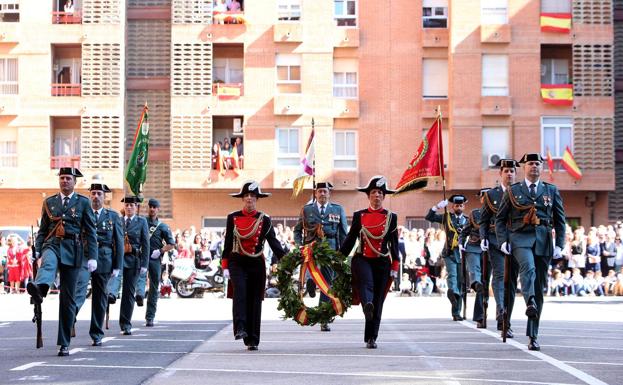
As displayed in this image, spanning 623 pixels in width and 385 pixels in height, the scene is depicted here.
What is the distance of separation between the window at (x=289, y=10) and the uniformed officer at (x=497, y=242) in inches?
1263

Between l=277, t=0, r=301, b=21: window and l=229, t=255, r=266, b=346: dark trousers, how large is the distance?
34479 millimetres

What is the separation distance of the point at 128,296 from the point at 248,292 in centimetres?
373

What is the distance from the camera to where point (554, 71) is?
2015 inches

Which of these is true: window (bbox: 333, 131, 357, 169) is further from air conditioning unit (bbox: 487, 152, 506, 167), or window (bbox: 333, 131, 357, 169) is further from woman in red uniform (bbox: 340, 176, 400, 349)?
woman in red uniform (bbox: 340, 176, 400, 349)

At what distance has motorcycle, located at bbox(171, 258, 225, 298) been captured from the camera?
37.9m

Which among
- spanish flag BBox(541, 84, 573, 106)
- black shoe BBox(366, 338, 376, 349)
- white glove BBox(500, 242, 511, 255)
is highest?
spanish flag BBox(541, 84, 573, 106)

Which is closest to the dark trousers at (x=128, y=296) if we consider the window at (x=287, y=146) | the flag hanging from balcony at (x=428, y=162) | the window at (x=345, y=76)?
the flag hanging from balcony at (x=428, y=162)

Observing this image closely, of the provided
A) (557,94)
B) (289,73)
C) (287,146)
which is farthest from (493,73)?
(287,146)

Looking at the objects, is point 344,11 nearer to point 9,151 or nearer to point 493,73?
point 493,73

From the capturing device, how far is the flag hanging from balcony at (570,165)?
49381 mm

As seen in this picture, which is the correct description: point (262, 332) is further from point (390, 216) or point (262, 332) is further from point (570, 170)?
point (570, 170)

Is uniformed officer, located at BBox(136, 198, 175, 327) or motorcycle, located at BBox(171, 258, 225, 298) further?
motorcycle, located at BBox(171, 258, 225, 298)

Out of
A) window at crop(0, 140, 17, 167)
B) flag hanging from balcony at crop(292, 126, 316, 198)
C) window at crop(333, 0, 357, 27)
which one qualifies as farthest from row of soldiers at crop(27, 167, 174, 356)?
window at crop(0, 140, 17, 167)

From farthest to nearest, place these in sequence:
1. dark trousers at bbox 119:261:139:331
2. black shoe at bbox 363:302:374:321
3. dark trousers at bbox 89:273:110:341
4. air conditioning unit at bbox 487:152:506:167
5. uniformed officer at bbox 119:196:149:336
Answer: air conditioning unit at bbox 487:152:506:167, uniformed officer at bbox 119:196:149:336, dark trousers at bbox 119:261:139:331, dark trousers at bbox 89:273:110:341, black shoe at bbox 363:302:374:321
